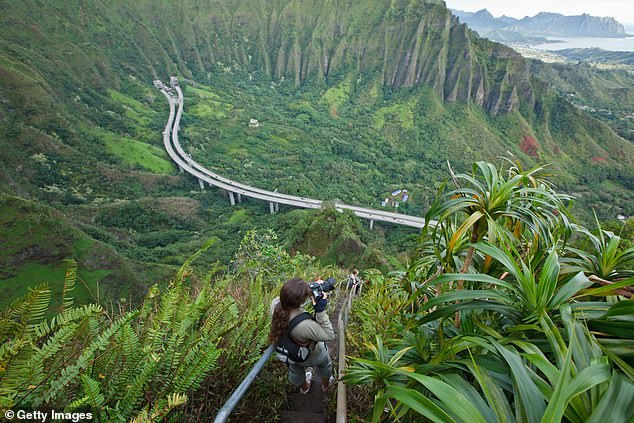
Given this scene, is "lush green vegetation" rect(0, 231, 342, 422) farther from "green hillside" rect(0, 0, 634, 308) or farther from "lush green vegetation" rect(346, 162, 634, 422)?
"green hillside" rect(0, 0, 634, 308)

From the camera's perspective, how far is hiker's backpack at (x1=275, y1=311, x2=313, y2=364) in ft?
8.71

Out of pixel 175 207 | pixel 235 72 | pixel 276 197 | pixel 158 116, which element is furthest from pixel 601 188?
pixel 235 72

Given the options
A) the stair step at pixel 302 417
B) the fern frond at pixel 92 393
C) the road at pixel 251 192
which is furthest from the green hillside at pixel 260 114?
the fern frond at pixel 92 393

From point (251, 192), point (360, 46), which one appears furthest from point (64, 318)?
point (360, 46)

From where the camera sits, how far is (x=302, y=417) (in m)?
2.60

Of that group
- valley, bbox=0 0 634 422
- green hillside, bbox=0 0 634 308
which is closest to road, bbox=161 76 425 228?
valley, bbox=0 0 634 422

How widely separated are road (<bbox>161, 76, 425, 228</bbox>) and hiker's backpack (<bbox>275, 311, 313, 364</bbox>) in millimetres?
33012

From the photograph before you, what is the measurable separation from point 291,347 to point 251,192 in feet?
162

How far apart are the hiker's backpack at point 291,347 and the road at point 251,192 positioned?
3301 centimetres

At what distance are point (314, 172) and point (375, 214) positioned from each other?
66.4 feet

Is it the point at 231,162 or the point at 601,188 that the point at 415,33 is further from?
the point at 231,162

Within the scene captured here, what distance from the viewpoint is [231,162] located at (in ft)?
204

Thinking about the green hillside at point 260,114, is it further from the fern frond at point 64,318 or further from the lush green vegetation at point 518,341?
the fern frond at point 64,318

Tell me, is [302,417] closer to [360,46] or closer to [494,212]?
[494,212]
